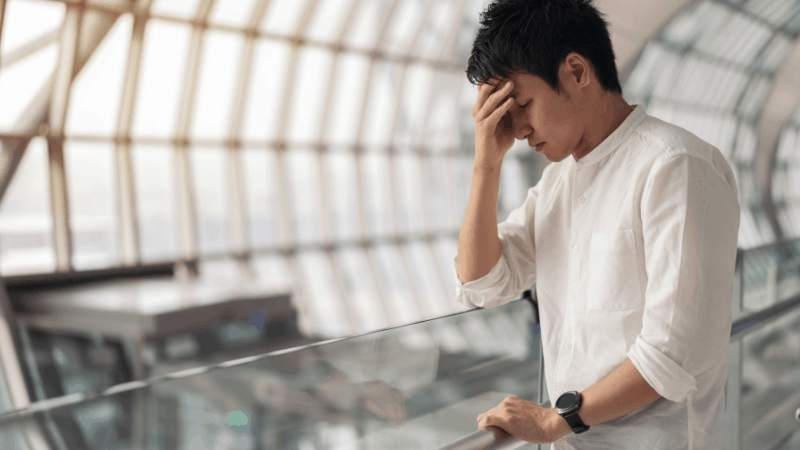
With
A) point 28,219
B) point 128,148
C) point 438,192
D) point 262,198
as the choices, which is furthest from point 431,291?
point 28,219

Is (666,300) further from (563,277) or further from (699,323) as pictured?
(563,277)

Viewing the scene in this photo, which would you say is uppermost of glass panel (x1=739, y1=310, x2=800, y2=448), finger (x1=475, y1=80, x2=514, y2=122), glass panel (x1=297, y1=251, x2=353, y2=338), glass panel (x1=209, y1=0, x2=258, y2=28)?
glass panel (x1=209, y1=0, x2=258, y2=28)

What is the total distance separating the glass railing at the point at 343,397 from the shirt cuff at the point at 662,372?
1.06 ft

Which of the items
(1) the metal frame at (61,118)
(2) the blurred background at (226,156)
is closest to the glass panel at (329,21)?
(2) the blurred background at (226,156)

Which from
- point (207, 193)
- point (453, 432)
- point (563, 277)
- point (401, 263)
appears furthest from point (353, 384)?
point (401, 263)

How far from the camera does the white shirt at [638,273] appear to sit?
1.17m

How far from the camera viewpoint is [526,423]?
1238 mm

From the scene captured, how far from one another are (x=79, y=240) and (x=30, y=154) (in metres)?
3.54

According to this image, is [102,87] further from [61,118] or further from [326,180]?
[326,180]

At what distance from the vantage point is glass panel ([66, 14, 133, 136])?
19.8 metres

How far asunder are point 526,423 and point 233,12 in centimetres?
2029

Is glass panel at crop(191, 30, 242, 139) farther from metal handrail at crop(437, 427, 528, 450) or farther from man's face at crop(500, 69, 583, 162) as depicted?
metal handrail at crop(437, 427, 528, 450)

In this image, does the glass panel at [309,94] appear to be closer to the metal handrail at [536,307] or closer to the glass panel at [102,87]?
the glass panel at [102,87]

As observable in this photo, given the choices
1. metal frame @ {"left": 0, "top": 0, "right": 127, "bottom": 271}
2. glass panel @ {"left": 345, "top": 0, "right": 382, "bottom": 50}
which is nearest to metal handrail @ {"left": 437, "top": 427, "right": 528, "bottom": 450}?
metal frame @ {"left": 0, "top": 0, "right": 127, "bottom": 271}
